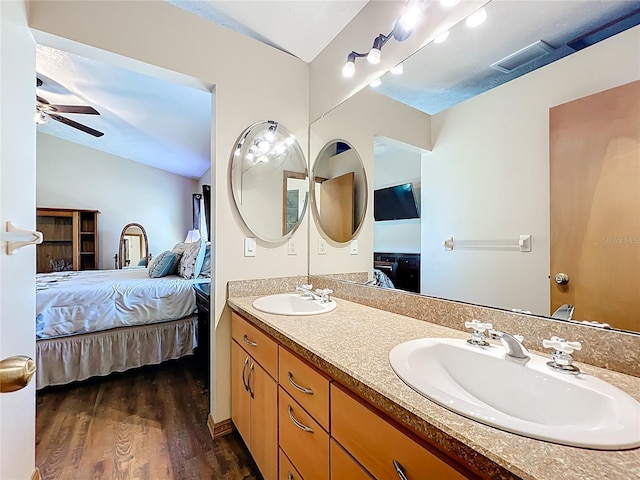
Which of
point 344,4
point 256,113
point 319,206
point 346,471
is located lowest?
point 346,471

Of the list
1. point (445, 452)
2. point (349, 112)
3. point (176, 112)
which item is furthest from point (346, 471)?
point (176, 112)

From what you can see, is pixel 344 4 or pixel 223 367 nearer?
pixel 344 4

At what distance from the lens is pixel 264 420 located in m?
1.24

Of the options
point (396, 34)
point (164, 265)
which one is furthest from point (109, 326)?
point (396, 34)

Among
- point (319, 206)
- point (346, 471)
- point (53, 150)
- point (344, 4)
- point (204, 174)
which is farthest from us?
point (204, 174)

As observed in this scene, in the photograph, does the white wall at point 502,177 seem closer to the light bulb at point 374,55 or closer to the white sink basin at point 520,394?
the white sink basin at point 520,394

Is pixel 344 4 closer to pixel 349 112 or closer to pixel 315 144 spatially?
pixel 349 112

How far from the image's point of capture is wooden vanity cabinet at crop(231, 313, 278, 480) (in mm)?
1171

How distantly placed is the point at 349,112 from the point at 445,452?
5.71 ft

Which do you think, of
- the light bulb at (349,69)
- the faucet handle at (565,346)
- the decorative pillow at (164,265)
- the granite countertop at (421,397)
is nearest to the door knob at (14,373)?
the granite countertop at (421,397)

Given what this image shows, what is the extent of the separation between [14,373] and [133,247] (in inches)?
225

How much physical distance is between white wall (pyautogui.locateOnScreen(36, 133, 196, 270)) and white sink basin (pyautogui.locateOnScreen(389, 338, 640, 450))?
232 inches

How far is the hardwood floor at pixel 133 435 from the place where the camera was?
4.75 ft

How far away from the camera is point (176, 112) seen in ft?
9.71
